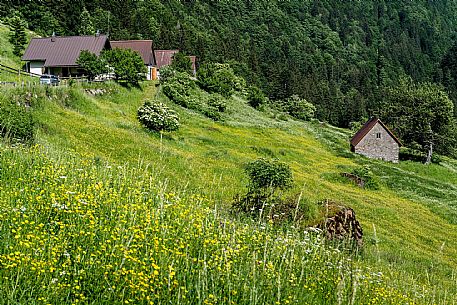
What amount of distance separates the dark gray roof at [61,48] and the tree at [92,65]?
9988 millimetres

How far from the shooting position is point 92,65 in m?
45.0

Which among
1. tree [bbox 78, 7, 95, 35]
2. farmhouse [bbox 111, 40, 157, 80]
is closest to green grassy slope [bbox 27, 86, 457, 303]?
farmhouse [bbox 111, 40, 157, 80]

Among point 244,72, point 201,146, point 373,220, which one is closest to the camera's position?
point 373,220

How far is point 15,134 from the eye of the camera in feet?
52.7

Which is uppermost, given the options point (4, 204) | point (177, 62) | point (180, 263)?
point (177, 62)

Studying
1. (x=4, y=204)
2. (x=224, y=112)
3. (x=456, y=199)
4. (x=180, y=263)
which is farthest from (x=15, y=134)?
(x=224, y=112)

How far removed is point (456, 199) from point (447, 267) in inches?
919

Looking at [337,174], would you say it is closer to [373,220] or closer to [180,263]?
[373,220]

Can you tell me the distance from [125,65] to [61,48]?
15.1 m

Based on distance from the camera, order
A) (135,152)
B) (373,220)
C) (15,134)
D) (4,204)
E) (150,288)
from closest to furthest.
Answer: (150,288)
(4,204)
(15,134)
(135,152)
(373,220)

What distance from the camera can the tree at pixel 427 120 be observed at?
6138 centimetres

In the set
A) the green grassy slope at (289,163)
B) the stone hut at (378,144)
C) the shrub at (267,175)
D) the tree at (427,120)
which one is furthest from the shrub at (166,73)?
the shrub at (267,175)

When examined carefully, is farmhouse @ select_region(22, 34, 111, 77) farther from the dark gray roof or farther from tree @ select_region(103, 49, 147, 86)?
tree @ select_region(103, 49, 147, 86)

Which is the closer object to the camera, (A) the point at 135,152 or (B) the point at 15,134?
(B) the point at 15,134
